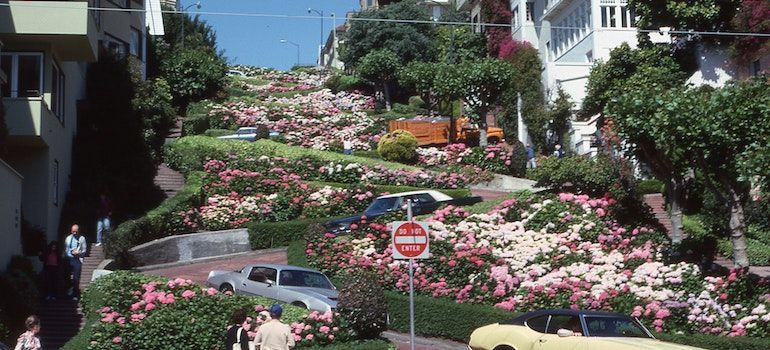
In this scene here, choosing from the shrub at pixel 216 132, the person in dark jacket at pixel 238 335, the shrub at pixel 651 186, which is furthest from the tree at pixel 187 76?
the person in dark jacket at pixel 238 335

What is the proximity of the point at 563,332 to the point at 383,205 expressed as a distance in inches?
742

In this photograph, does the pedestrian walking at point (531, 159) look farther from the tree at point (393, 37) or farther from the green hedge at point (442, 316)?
the tree at point (393, 37)

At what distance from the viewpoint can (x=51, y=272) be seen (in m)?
25.8

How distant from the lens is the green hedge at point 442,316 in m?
23.5

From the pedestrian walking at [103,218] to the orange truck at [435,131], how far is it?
23.6 metres

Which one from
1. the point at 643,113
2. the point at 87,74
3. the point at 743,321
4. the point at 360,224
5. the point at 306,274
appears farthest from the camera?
the point at 87,74

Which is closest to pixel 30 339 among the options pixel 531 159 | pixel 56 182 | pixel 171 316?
pixel 171 316

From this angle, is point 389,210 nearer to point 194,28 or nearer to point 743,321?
point 743,321

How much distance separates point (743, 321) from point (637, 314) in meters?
2.07

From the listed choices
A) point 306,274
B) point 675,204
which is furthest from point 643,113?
point 306,274

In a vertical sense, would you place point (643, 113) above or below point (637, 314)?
above

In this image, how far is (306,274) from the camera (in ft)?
85.6

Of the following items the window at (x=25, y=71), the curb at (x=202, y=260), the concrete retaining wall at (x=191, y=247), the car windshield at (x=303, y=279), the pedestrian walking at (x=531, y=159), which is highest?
the window at (x=25, y=71)

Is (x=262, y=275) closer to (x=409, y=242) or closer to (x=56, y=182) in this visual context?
(x=409, y=242)
